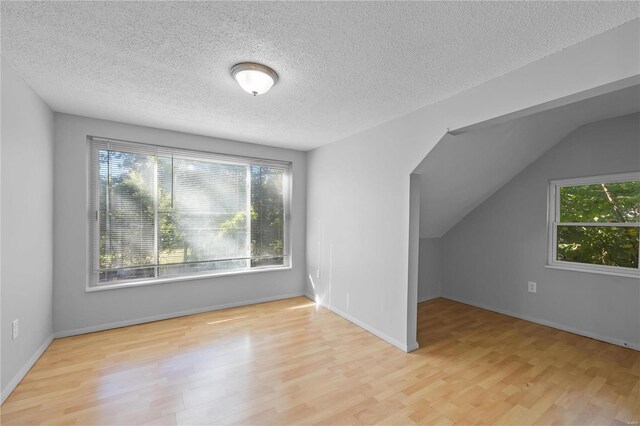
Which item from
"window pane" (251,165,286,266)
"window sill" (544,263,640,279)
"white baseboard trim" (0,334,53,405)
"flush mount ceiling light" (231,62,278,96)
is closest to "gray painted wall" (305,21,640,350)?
"window pane" (251,165,286,266)

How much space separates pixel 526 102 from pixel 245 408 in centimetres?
286

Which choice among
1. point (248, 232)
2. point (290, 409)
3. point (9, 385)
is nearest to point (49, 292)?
point (9, 385)

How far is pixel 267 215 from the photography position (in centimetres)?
420

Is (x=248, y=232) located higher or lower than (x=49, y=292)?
higher

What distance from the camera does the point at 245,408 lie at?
1861mm

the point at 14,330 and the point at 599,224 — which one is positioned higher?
the point at 599,224

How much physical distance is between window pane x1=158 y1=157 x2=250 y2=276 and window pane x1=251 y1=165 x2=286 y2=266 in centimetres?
14

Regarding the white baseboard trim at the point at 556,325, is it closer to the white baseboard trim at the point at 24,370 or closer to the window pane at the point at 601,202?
the window pane at the point at 601,202

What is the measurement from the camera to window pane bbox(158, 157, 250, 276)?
11.4 feet

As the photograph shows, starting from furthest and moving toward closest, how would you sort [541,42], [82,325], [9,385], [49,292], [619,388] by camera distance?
[82,325]
[49,292]
[619,388]
[9,385]
[541,42]

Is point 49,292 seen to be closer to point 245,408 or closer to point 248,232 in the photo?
point 248,232

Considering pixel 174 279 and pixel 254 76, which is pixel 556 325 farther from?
pixel 174 279

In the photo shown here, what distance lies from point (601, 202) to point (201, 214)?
16.1 feet

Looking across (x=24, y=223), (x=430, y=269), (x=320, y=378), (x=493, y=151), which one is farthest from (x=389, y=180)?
(x=24, y=223)
